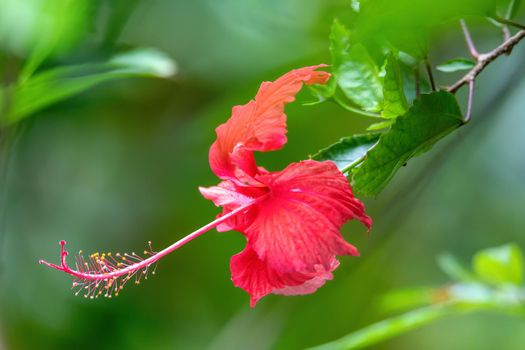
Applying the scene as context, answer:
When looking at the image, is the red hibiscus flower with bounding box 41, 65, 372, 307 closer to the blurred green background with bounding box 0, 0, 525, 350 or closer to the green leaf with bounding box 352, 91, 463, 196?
the green leaf with bounding box 352, 91, 463, 196

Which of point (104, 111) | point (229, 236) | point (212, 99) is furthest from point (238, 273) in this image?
point (104, 111)

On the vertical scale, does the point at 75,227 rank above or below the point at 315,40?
below

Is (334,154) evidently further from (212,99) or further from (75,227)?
(75,227)

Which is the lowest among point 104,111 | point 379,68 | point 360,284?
point 360,284

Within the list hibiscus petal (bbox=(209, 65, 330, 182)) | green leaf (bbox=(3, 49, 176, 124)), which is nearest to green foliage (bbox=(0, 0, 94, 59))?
green leaf (bbox=(3, 49, 176, 124))

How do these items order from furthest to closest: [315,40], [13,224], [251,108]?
[13,224]
[315,40]
[251,108]

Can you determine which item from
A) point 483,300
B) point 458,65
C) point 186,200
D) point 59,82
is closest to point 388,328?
point 483,300

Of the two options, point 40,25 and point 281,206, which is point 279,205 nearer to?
point 281,206
